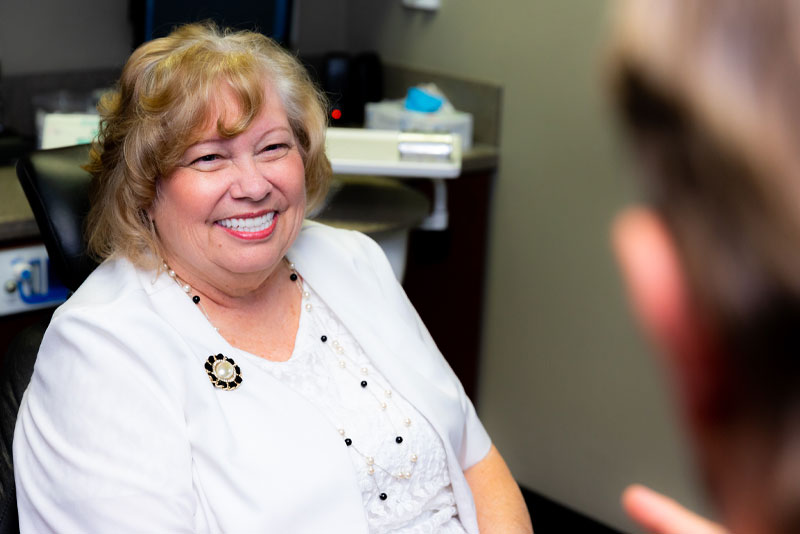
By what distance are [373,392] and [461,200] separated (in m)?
1.25

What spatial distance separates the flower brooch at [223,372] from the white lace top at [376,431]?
0.07 meters

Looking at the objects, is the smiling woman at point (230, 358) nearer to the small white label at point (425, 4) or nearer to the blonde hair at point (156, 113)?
the blonde hair at point (156, 113)

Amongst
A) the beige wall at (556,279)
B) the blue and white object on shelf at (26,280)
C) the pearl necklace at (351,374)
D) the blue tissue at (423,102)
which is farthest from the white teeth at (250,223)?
the blue tissue at (423,102)

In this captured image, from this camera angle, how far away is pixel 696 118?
287 millimetres

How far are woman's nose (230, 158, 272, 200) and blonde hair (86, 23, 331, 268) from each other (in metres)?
0.06

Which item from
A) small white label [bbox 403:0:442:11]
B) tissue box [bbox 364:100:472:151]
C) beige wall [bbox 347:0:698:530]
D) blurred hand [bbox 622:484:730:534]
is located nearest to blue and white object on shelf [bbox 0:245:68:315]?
tissue box [bbox 364:100:472:151]

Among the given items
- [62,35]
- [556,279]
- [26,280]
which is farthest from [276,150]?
[62,35]

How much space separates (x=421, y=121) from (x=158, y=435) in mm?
1456

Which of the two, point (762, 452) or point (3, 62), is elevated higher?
point (762, 452)

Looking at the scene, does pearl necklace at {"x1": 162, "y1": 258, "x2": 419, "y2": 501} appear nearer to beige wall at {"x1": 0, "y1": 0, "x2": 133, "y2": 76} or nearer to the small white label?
beige wall at {"x1": 0, "y1": 0, "x2": 133, "y2": 76}

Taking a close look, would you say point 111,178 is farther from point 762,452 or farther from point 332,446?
point 762,452

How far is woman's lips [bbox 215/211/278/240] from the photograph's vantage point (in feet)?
4.78

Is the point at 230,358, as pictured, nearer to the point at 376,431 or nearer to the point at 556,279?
the point at 376,431

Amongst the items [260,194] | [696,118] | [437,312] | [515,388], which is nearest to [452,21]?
[437,312]
